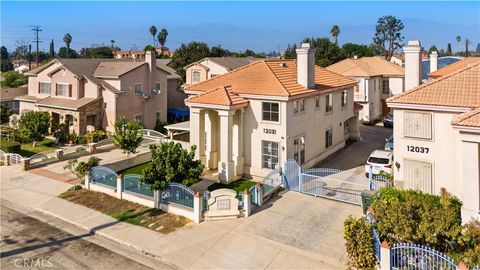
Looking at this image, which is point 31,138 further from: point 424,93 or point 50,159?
point 424,93

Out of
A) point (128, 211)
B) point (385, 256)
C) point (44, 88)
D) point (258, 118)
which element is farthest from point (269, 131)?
point (44, 88)

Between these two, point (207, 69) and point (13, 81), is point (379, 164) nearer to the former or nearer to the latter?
point (207, 69)

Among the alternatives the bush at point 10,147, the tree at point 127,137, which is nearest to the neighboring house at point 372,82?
the tree at point 127,137

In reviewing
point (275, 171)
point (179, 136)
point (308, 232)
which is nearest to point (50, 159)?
point (179, 136)

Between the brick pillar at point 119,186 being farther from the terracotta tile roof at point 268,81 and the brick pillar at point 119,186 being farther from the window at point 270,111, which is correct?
the window at point 270,111

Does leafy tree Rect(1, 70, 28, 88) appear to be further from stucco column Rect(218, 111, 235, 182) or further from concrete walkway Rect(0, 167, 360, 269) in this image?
stucco column Rect(218, 111, 235, 182)
